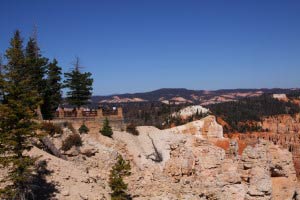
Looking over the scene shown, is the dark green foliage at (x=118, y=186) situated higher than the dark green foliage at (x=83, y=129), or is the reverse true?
the dark green foliage at (x=83, y=129)

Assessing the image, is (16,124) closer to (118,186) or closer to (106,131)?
(118,186)

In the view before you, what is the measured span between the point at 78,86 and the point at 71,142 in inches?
511

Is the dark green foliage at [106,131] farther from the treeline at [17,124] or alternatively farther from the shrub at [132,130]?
the treeline at [17,124]

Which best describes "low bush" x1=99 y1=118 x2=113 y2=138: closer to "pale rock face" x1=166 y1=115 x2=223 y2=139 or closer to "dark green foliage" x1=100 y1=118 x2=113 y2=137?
"dark green foliage" x1=100 y1=118 x2=113 y2=137

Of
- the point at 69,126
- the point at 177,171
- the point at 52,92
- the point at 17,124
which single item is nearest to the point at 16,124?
the point at 17,124

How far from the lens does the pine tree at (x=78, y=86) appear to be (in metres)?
46.8

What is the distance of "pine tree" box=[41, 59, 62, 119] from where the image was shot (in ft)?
145

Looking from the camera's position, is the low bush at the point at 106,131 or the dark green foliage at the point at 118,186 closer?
the dark green foliage at the point at 118,186

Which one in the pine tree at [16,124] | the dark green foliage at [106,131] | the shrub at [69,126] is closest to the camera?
the pine tree at [16,124]

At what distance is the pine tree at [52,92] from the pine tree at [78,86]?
3.75 ft

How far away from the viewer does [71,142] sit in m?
35.2

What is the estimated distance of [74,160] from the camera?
112 ft

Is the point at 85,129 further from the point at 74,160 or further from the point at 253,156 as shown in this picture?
the point at 253,156

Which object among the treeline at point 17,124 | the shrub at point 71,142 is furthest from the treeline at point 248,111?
the treeline at point 17,124
